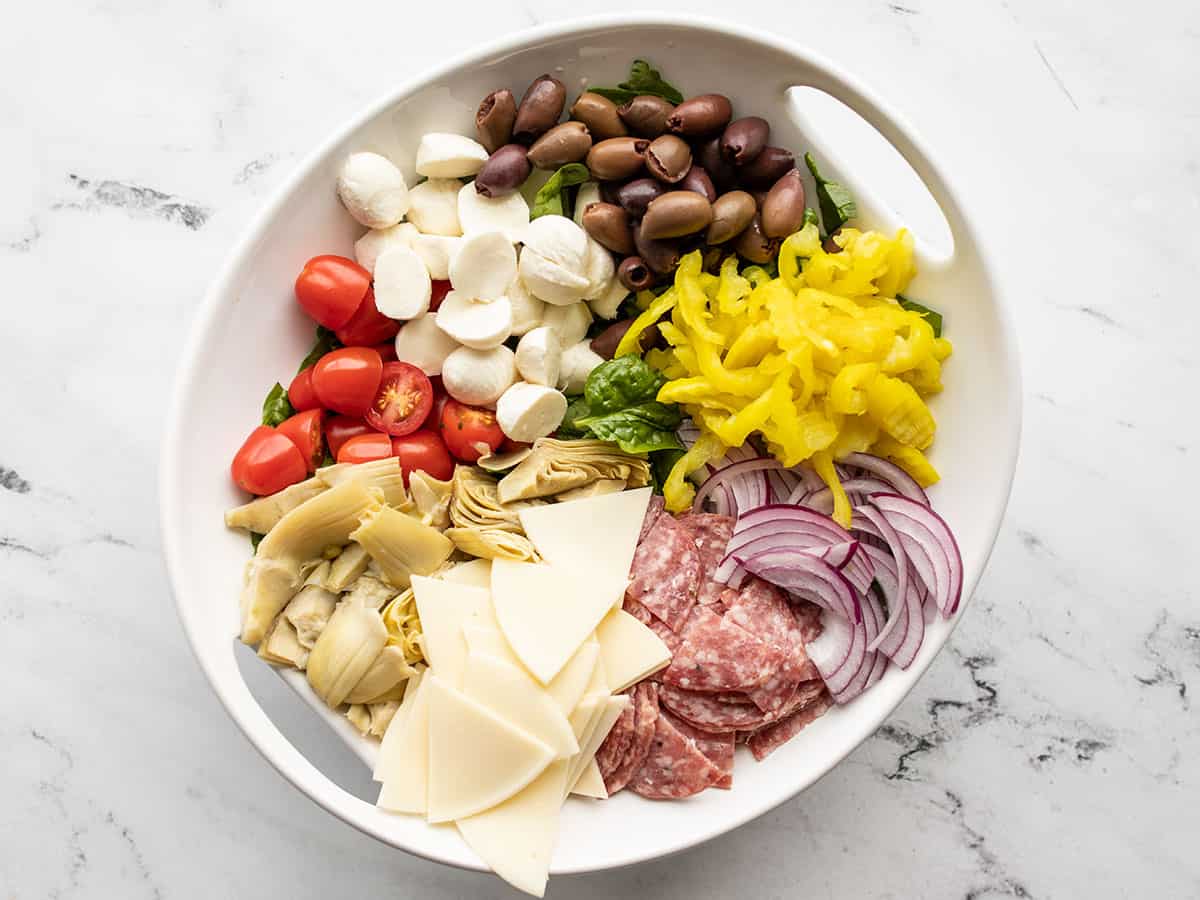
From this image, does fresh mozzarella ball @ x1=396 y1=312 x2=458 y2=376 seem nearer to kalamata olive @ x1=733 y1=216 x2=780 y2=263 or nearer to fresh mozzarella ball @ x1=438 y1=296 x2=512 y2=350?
fresh mozzarella ball @ x1=438 y1=296 x2=512 y2=350

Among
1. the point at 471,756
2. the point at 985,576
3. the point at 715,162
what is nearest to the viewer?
the point at 471,756

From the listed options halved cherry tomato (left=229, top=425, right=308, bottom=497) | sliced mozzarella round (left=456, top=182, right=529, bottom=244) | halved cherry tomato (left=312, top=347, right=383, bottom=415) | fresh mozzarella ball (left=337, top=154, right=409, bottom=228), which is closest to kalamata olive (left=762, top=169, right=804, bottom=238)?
sliced mozzarella round (left=456, top=182, right=529, bottom=244)

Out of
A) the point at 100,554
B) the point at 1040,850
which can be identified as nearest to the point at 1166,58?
the point at 1040,850

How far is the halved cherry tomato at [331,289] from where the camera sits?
1916 mm

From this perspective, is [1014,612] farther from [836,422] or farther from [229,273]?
[229,273]

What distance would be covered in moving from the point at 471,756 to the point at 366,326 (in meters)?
0.86

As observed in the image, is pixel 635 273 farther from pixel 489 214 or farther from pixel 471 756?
pixel 471 756

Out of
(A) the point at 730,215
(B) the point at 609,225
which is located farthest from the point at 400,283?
(A) the point at 730,215

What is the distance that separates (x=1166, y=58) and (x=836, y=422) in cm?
130

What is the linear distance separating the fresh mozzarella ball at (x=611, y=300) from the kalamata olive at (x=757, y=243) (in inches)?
10.2

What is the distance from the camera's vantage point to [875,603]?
6.64 feet

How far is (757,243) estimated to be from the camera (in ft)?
6.61

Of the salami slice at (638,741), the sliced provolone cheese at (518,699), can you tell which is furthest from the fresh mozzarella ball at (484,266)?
the salami slice at (638,741)

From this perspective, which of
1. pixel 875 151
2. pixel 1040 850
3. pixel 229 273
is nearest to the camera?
pixel 229 273
